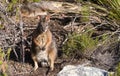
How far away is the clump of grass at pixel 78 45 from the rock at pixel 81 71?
60cm

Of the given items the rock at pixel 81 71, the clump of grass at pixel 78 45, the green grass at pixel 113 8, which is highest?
the green grass at pixel 113 8

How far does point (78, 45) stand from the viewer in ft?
24.1

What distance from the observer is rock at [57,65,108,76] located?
6.45 m

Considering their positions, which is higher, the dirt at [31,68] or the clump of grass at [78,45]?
the clump of grass at [78,45]

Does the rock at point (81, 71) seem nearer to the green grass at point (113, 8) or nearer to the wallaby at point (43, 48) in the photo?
the wallaby at point (43, 48)

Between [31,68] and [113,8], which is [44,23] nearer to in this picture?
[31,68]

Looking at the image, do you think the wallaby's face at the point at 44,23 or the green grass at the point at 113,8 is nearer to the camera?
the wallaby's face at the point at 44,23

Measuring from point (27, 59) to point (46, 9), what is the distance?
4.18 feet

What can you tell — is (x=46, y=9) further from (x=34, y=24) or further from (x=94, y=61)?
(x=94, y=61)

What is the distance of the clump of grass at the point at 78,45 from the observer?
7199 millimetres

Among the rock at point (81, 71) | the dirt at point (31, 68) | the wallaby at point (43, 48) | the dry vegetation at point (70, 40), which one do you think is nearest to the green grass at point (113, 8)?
the dry vegetation at point (70, 40)

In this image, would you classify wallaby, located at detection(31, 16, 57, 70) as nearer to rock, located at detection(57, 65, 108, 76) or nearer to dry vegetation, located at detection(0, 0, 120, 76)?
dry vegetation, located at detection(0, 0, 120, 76)

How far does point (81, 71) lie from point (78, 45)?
888 mm

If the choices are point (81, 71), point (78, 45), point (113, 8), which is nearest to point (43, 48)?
point (78, 45)
